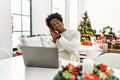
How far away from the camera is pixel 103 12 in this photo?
24.6ft

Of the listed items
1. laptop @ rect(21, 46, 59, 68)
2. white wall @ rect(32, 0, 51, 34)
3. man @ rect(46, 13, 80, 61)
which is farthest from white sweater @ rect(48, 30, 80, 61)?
white wall @ rect(32, 0, 51, 34)

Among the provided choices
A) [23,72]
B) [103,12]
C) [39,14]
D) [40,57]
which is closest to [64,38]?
[40,57]

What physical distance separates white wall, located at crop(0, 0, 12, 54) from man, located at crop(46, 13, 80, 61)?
155cm

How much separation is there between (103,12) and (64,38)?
5.75 metres

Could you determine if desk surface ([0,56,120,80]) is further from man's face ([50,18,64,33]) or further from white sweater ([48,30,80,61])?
man's face ([50,18,64,33])

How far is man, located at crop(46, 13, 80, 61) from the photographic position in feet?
6.89

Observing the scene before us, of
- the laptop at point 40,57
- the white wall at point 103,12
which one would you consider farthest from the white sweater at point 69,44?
the white wall at point 103,12

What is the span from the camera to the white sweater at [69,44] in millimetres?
2084

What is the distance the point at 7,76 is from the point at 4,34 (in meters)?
2.41

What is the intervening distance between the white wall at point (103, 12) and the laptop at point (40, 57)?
615 cm

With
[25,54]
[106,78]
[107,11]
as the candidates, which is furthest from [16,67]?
[107,11]

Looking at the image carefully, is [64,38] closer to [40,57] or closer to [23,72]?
[40,57]

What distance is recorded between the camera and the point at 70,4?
726 centimetres

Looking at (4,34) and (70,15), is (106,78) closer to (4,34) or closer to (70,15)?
(4,34)
